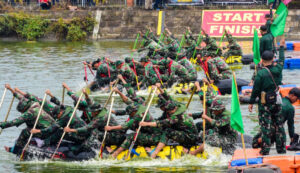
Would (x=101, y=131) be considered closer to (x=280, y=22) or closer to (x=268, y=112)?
(x=268, y=112)

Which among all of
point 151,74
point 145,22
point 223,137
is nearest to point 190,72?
point 151,74

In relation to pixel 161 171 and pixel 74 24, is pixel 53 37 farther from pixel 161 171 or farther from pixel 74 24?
pixel 161 171

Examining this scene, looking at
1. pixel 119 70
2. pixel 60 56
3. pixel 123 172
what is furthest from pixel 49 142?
pixel 60 56

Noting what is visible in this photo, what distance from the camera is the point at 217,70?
21156mm

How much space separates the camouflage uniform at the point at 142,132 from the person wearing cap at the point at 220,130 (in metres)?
1.09

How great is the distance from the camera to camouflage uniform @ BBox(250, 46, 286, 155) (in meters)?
11.5

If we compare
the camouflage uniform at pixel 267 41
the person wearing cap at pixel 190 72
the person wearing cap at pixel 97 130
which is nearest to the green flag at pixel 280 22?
the camouflage uniform at pixel 267 41

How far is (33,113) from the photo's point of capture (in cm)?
1430

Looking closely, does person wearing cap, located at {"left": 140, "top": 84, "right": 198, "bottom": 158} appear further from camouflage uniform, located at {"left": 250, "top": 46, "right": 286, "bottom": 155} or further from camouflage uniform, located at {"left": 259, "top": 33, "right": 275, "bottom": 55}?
camouflage uniform, located at {"left": 259, "top": 33, "right": 275, "bottom": 55}

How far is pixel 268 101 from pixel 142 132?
134 inches

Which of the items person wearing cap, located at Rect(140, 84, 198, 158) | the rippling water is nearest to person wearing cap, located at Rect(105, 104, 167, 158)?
person wearing cap, located at Rect(140, 84, 198, 158)

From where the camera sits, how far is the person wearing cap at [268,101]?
1154 centimetres

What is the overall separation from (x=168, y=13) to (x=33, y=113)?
25491mm

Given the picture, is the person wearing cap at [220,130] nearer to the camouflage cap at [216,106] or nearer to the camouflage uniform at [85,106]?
the camouflage cap at [216,106]
